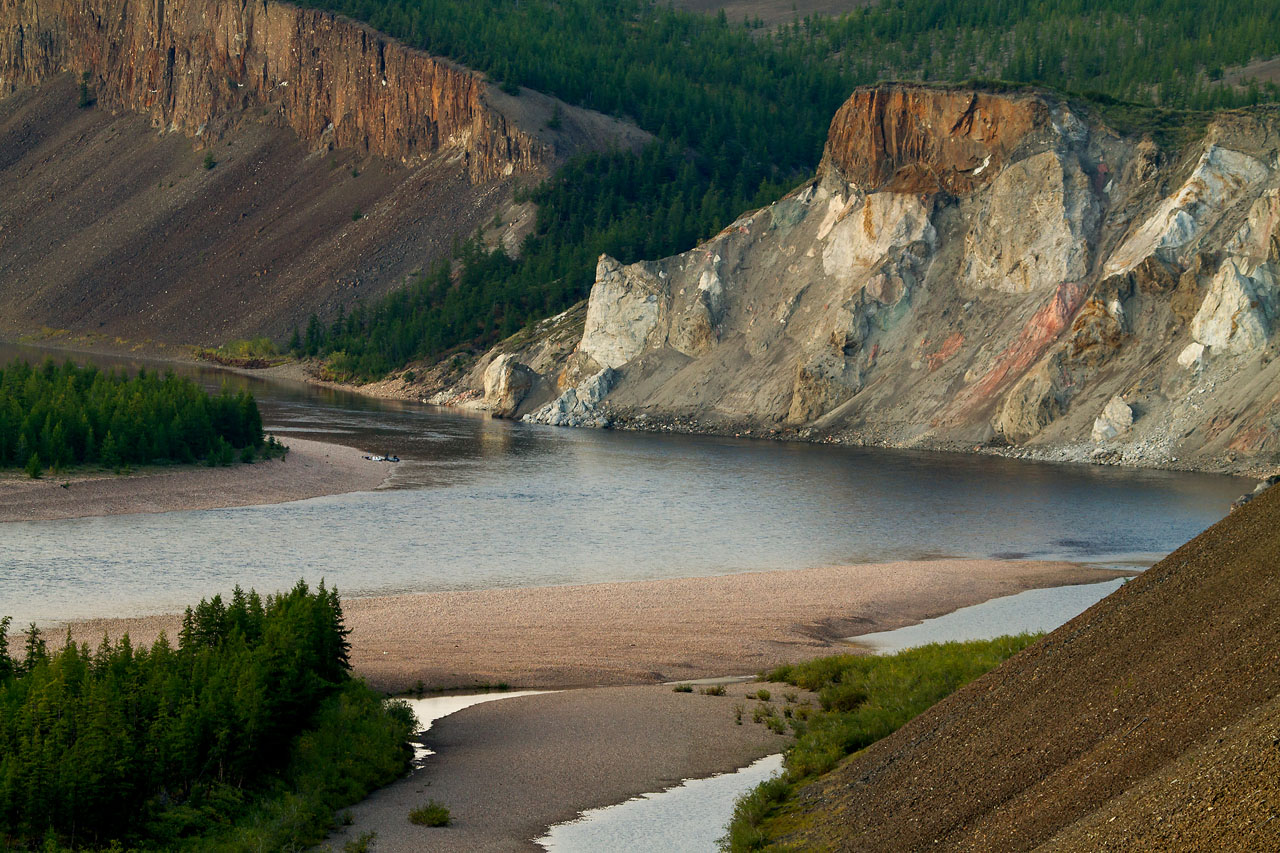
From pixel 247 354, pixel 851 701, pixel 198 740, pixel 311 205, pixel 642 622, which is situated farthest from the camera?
pixel 311 205

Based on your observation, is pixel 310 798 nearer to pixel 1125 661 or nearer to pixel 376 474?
pixel 1125 661

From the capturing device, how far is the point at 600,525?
54.8 m

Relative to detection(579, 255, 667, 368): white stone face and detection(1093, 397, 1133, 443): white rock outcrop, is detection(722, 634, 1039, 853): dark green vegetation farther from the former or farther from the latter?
detection(579, 255, 667, 368): white stone face

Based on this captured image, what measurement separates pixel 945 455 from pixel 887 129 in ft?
107

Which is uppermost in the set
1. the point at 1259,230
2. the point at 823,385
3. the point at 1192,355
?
the point at 1259,230

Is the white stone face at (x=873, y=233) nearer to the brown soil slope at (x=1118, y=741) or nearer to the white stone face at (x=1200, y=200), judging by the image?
the white stone face at (x=1200, y=200)

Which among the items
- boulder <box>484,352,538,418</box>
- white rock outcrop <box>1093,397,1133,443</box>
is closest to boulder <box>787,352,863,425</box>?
white rock outcrop <box>1093,397,1133,443</box>

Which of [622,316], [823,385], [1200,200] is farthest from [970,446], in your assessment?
[622,316]

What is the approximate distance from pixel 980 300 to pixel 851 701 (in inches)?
2661

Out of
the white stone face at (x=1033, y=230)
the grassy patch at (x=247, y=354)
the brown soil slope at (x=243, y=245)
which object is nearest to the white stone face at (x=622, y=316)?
the white stone face at (x=1033, y=230)

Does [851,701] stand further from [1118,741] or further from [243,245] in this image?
[243,245]

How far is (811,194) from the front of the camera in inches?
4173

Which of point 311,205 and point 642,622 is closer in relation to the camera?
point 642,622

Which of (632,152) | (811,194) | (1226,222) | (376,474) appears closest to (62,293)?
(632,152)
